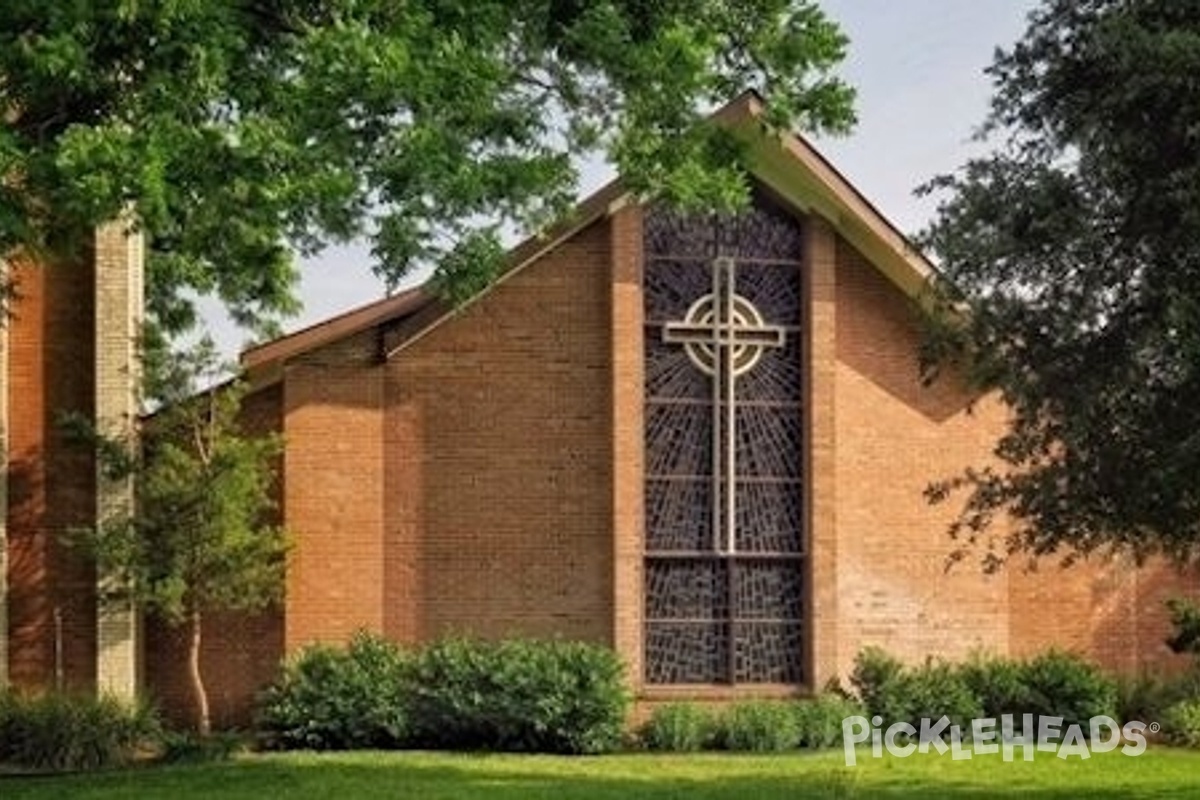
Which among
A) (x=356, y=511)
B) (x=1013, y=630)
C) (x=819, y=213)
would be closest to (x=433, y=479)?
(x=356, y=511)

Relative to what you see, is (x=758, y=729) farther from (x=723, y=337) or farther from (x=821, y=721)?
(x=723, y=337)

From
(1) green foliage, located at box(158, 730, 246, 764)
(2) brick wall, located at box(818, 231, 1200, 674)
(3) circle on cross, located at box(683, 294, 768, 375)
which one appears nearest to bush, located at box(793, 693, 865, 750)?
(2) brick wall, located at box(818, 231, 1200, 674)

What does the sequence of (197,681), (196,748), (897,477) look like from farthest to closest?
1. (897,477)
2. (197,681)
3. (196,748)

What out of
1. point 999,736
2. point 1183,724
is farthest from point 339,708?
point 1183,724

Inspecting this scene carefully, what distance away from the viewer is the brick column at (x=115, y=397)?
2117cm

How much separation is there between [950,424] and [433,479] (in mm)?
6862

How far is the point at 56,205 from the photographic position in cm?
1155

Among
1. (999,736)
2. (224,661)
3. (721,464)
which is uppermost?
(721,464)

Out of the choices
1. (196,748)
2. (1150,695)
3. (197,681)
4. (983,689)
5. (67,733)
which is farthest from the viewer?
Result: (1150,695)

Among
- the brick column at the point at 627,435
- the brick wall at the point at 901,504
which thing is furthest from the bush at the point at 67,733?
the brick wall at the point at 901,504

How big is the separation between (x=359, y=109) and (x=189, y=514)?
9.80 meters

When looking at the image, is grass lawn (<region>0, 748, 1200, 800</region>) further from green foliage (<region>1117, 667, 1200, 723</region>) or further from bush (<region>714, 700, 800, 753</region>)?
green foliage (<region>1117, 667, 1200, 723</region>)

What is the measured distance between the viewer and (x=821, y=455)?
920 inches

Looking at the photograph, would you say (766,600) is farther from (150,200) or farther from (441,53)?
(150,200)
